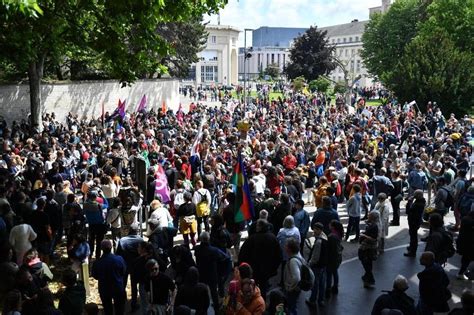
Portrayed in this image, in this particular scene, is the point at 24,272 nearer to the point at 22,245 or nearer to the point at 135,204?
the point at 22,245

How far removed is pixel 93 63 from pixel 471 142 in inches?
882

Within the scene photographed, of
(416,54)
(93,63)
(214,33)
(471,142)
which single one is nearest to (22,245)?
(471,142)

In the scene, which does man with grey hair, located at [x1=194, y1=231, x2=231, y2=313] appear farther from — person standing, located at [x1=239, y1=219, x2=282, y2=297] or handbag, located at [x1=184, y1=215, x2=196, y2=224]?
handbag, located at [x1=184, y1=215, x2=196, y2=224]

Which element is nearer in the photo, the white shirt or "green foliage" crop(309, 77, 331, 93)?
the white shirt

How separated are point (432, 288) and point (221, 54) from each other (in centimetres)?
9776

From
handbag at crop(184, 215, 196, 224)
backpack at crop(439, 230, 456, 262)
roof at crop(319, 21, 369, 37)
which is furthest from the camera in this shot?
roof at crop(319, 21, 369, 37)

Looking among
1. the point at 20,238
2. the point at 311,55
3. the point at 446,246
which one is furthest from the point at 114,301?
the point at 311,55

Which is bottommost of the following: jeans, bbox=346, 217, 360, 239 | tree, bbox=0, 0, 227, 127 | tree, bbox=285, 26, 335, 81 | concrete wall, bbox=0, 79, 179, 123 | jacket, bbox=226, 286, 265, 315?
jeans, bbox=346, 217, 360, 239

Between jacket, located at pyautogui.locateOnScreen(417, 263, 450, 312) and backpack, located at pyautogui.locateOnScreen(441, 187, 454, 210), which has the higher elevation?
backpack, located at pyautogui.locateOnScreen(441, 187, 454, 210)

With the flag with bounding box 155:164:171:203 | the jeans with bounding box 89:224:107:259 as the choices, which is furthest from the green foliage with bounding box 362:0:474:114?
the jeans with bounding box 89:224:107:259

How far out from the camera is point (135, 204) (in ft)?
35.6

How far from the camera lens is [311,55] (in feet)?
237

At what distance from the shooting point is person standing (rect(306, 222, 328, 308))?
27.7ft

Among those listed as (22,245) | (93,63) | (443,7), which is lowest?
(22,245)
